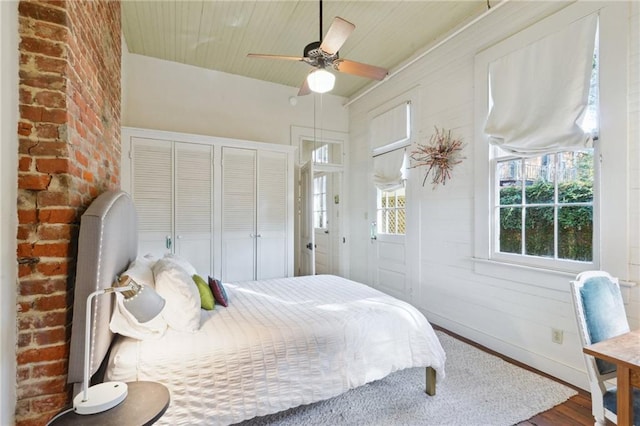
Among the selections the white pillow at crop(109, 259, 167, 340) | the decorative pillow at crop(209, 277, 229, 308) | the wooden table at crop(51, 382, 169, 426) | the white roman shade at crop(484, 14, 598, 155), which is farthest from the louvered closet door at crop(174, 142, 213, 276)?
the white roman shade at crop(484, 14, 598, 155)

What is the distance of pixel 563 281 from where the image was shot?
2381mm

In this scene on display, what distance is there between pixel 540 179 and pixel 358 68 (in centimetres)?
188

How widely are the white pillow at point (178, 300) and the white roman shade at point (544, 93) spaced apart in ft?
9.55

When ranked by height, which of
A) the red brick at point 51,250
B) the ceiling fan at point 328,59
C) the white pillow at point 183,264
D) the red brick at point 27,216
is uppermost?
the ceiling fan at point 328,59

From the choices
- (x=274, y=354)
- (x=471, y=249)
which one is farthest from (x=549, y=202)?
(x=274, y=354)

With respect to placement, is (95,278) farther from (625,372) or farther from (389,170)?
(389,170)

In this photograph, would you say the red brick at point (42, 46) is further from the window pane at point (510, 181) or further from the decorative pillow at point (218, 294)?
the window pane at point (510, 181)

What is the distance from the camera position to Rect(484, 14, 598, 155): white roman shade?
2260 mm

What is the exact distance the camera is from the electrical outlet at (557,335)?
2.40 meters

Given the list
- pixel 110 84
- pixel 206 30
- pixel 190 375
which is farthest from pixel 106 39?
pixel 190 375

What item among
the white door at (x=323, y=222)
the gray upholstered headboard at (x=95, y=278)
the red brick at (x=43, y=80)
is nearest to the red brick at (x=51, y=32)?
the red brick at (x=43, y=80)

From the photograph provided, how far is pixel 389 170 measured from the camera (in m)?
4.27

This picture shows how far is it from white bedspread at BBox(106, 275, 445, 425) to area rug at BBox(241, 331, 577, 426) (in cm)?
23

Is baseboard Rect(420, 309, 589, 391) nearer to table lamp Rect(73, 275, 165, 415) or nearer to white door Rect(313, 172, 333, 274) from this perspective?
white door Rect(313, 172, 333, 274)
